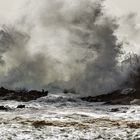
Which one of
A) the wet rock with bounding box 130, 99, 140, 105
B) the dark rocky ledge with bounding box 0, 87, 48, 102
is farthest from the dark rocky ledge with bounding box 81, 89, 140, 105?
the dark rocky ledge with bounding box 0, 87, 48, 102

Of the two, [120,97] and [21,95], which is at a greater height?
[21,95]

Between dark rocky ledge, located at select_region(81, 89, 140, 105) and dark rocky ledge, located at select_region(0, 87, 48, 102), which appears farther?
dark rocky ledge, located at select_region(0, 87, 48, 102)

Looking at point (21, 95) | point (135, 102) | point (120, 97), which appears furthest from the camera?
point (21, 95)

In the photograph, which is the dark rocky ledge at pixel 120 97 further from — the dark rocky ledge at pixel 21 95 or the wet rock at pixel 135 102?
the dark rocky ledge at pixel 21 95

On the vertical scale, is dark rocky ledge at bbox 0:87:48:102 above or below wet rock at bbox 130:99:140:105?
above

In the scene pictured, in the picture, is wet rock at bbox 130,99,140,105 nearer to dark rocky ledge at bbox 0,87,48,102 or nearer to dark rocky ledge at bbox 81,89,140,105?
dark rocky ledge at bbox 81,89,140,105

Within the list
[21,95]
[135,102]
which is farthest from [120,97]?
[21,95]

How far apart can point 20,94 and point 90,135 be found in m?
33.9

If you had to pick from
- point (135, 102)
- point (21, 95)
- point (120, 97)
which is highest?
point (21, 95)

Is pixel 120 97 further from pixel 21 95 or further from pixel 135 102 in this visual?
pixel 21 95

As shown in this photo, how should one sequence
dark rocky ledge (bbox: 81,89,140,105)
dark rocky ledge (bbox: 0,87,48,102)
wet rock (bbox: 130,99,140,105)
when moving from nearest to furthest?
wet rock (bbox: 130,99,140,105) → dark rocky ledge (bbox: 81,89,140,105) → dark rocky ledge (bbox: 0,87,48,102)

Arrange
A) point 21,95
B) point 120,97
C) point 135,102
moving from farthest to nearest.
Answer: point 21,95
point 120,97
point 135,102

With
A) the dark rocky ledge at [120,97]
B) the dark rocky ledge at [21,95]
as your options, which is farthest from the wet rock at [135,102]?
the dark rocky ledge at [21,95]

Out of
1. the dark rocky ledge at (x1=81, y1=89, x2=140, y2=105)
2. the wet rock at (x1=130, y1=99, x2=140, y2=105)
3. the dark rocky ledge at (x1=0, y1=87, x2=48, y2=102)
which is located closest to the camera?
the wet rock at (x1=130, y1=99, x2=140, y2=105)
